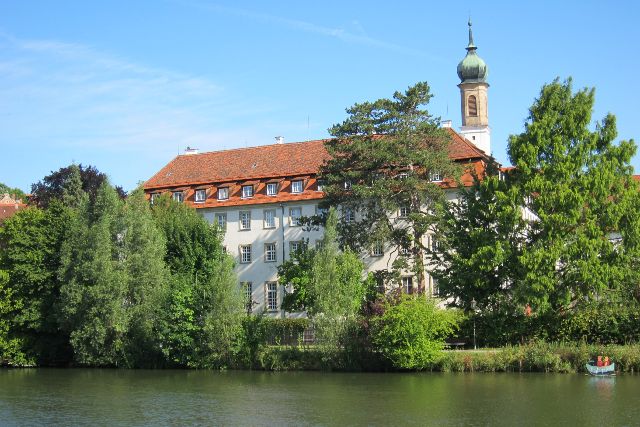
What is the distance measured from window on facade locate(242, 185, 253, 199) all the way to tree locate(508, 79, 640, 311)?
1093 inches

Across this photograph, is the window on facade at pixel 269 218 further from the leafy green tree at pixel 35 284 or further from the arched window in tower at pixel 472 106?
the arched window in tower at pixel 472 106

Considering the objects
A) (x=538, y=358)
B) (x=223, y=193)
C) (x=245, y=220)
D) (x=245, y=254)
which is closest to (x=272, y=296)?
(x=245, y=254)

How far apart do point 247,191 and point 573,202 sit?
31287 millimetres

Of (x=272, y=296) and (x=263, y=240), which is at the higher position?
(x=263, y=240)

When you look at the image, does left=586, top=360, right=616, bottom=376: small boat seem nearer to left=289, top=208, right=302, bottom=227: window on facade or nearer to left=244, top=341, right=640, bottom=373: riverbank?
left=244, top=341, right=640, bottom=373: riverbank

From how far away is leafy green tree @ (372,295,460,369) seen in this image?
42.7 m

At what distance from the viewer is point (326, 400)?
3381 centimetres

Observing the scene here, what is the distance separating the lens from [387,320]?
4375 centimetres

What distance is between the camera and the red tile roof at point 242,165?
69188mm

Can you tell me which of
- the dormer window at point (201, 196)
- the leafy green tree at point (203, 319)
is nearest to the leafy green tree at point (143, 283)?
the leafy green tree at point (203, 319)

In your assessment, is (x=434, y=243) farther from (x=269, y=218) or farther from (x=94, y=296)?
(x=94, y=296)

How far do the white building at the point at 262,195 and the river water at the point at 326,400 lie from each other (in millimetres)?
21204

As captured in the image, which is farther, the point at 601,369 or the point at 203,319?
the point at 203,319

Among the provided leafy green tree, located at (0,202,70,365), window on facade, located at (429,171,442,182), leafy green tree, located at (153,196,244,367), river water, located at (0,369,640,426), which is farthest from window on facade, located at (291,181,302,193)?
river water, located at (0,369,640,426)
